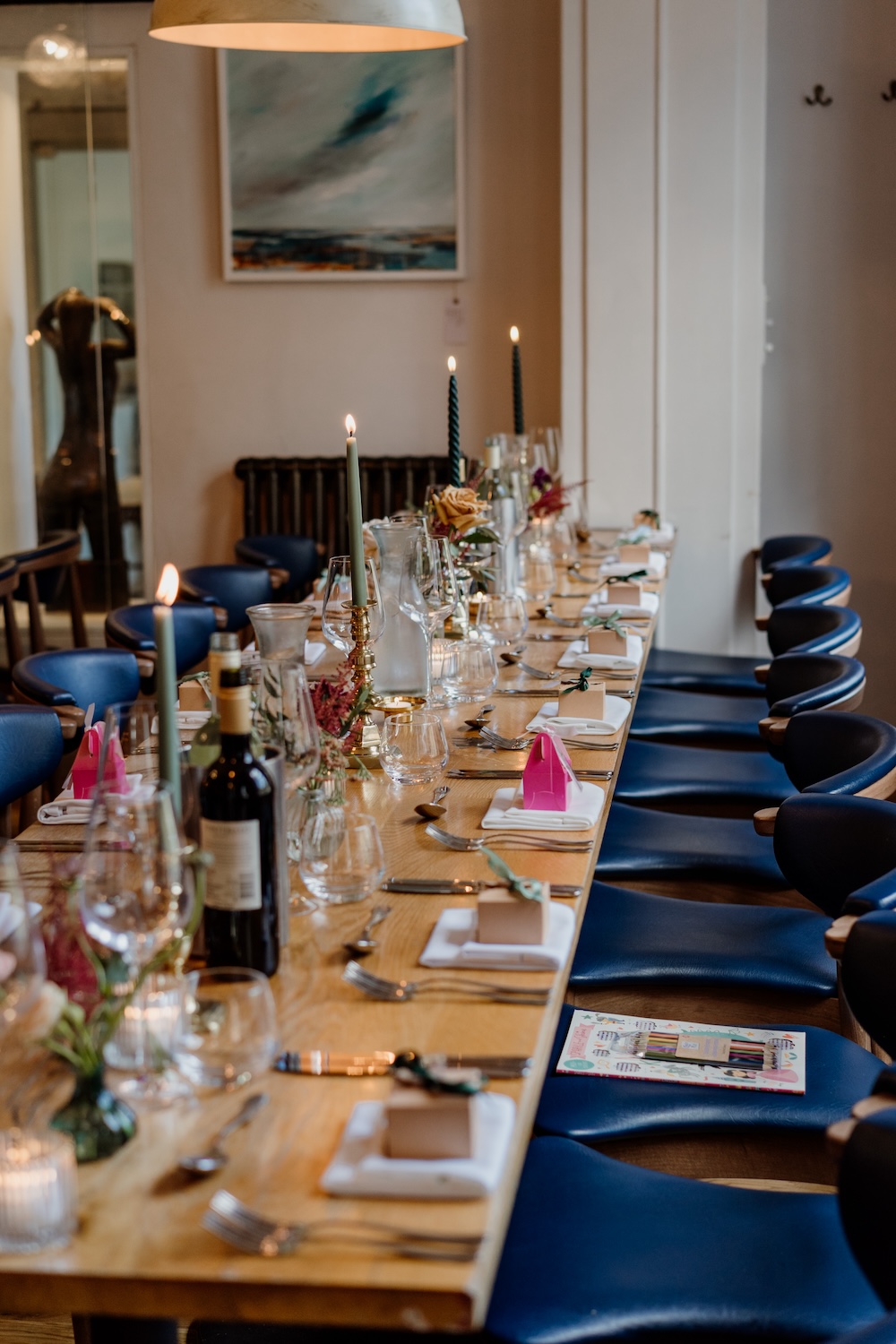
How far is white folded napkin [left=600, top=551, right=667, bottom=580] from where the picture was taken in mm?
4371

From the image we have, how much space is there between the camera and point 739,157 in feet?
17.8

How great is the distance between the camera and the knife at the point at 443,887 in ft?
5.57

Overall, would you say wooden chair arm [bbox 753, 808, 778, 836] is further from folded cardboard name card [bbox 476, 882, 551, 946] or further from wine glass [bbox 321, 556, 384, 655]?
folded cardboard name card [bbox 476, 882, 551, 946]

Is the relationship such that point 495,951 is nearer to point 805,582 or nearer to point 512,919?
point 512,919

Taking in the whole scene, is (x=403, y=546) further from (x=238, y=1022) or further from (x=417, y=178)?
(x=417, y=178)

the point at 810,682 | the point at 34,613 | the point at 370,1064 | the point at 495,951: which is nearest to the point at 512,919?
the point at 495,951

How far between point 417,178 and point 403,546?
4079mm

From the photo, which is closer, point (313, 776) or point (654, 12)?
point (313, 776)

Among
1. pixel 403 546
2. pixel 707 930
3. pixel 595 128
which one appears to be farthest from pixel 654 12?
pixel 707 930

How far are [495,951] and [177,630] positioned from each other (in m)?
2.75

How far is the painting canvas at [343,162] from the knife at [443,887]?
4.84 metres

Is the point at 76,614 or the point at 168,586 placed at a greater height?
the point at 168,586

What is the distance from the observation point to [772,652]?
12.6ft

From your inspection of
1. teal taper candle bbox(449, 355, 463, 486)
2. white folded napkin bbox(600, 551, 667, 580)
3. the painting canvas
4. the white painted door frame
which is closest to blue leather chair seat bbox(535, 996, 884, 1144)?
teal taper candle bbox(449, 355, 463, 486)
